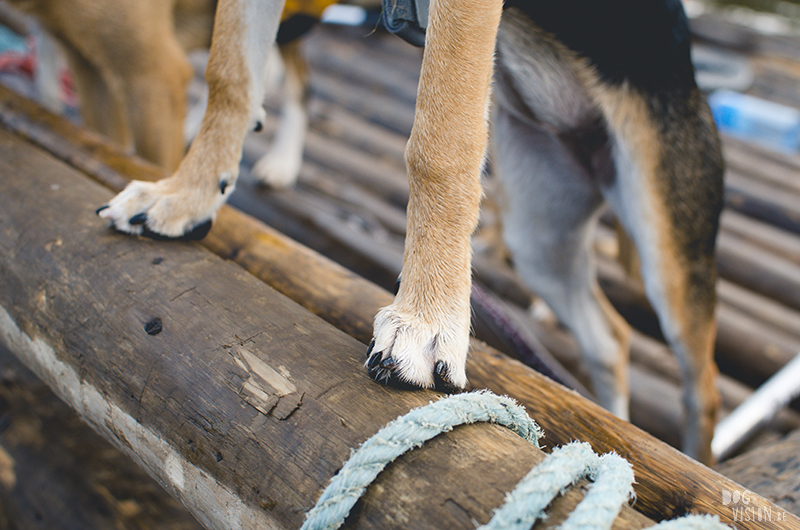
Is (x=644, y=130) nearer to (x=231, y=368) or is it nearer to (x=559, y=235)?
(x=559, y=235)

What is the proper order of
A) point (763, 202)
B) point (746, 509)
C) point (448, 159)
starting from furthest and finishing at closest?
point (763, 202) < point (448, 159) < point (746, 509)

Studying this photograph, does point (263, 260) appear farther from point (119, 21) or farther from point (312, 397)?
point (119, 21)

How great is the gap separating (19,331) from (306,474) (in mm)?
890

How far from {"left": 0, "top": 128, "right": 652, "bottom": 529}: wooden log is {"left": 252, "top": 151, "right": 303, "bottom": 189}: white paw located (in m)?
2.00

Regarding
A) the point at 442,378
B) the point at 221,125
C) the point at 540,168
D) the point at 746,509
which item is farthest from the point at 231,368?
the point at 540,168

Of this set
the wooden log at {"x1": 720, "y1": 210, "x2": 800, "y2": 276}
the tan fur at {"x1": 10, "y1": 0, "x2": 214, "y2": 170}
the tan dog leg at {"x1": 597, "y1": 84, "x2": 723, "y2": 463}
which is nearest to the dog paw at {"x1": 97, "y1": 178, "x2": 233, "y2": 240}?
the tan dog leg at {"x1": 597, "y1": 84, "x2": 723, "y2": 463}

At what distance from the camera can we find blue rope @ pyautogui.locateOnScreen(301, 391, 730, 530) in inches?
25.3

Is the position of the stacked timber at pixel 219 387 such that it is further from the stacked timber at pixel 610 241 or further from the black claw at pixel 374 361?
the stacked timber at pixel 610 241

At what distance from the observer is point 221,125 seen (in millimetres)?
1404

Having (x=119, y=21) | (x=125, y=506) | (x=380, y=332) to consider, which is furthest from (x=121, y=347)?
(x=119, y=21)

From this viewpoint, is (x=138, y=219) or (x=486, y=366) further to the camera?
(x=138, y=219)

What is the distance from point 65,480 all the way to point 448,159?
5.11ft

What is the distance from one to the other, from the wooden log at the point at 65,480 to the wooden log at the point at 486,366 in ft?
2.67

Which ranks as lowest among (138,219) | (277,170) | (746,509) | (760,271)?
(277,170)
